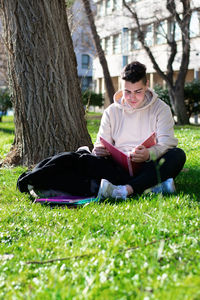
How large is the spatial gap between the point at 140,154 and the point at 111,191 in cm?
45

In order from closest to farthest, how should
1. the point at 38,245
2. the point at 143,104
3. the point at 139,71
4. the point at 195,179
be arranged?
the point at 38,245, the point at 139,71, the point at 143,104, the point at 195,179

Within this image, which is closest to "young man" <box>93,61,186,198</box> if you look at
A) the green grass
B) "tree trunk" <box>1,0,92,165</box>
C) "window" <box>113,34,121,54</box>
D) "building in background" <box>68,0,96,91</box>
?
the green grass

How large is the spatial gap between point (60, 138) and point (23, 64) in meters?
1.11

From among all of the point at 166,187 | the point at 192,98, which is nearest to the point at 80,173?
the point at 166,187

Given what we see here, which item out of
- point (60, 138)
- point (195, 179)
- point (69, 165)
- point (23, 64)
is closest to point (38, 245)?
point (69, 165)

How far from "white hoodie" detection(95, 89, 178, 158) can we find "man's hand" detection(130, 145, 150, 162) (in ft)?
0.78

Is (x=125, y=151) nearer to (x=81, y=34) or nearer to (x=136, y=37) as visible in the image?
(x=81, y=34)

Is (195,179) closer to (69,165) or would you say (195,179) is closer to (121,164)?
(121,164)

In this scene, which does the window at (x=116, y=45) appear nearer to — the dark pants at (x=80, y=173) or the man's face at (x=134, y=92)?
the man's face at (x=134, y=92)

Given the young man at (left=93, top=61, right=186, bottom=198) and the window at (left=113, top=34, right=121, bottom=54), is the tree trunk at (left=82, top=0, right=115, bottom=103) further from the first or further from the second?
the window at (left=113, top=34, right=121, bottom=54)

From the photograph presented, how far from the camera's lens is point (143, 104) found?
4.57 meters

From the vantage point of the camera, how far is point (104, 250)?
9.00 ft

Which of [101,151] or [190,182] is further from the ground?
[101,151]

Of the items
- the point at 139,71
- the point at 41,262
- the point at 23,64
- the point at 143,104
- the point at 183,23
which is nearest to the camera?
the point at 41,262
